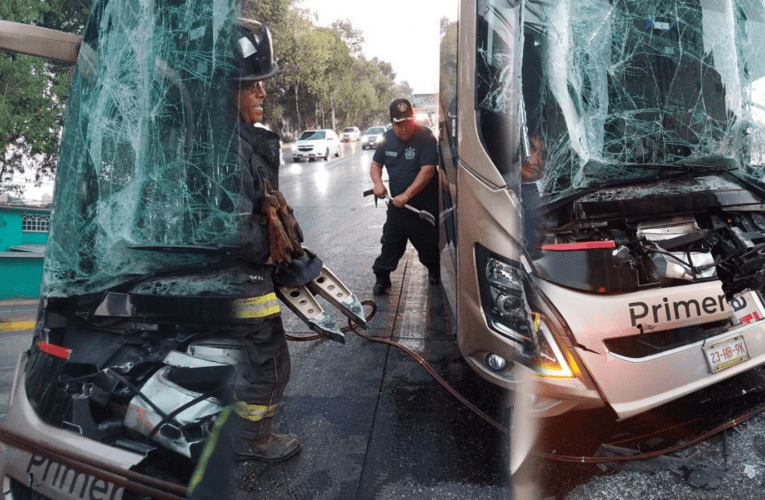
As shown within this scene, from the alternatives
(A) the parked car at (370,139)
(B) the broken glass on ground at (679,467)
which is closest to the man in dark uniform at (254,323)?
(B) the broken glass on ground at (679,467)

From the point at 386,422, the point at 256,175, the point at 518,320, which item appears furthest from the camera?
the point at 386,422

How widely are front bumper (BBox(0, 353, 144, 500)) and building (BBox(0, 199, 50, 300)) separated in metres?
3.68

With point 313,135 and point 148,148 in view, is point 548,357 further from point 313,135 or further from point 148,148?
point 313,135

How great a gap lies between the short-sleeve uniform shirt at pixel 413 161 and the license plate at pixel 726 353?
2554 millimetres

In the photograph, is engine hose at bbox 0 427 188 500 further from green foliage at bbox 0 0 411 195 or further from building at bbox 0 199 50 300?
building at bbox 0 199 50 300

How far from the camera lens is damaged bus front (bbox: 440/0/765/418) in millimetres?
2293

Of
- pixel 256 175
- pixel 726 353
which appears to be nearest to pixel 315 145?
pixel 256 175

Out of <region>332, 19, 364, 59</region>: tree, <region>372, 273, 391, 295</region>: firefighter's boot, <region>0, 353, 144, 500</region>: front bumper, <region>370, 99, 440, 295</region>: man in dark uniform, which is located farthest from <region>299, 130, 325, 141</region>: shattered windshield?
<region>0, 353, 144, 500</region>: front bumper

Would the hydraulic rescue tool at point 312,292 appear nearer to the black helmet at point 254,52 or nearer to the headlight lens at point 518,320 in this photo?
the headlight lens at point 518,320

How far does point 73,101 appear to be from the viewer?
1.73m

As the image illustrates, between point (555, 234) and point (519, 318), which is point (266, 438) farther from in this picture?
point (555, 234)

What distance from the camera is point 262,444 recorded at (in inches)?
102

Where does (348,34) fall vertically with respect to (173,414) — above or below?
above

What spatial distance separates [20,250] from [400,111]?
3.65 meters
